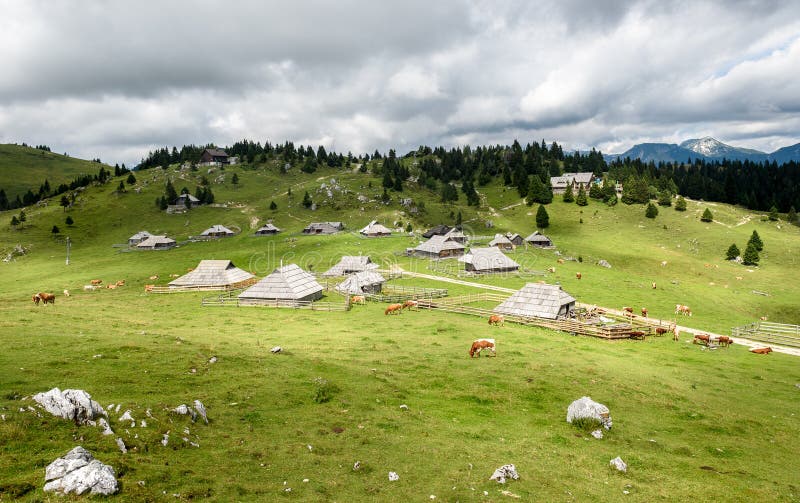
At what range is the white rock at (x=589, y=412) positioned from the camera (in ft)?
62.5

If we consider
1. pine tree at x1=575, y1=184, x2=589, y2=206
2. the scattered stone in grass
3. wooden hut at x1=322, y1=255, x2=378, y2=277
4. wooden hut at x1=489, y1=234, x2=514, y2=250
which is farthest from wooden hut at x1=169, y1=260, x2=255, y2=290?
pine tree at x1=575, y1=184, x2=589, y2=206

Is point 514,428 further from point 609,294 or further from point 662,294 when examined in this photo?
point 662,294

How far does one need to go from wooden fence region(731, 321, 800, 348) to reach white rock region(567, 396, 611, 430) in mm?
32403

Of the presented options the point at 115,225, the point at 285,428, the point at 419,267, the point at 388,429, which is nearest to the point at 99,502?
the point at 285,428

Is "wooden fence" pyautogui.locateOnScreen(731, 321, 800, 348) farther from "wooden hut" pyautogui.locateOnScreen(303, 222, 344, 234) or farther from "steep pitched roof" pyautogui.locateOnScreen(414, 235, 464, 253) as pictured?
"wooden hut" pyautogui.locateOnScreen(303, 222, 344, 234)

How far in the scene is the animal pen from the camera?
3925 cm

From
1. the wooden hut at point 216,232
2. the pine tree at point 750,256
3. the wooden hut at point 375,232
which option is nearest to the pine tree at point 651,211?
the pine tree at point 750,256

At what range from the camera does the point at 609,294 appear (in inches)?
2399

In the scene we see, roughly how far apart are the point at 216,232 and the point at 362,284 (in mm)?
75293

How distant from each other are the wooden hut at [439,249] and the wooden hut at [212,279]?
39.4 meters

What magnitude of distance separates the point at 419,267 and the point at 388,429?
204 feet

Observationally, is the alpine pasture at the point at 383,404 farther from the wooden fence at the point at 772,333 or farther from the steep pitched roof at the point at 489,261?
the steep pitched roof at the point at 489,261

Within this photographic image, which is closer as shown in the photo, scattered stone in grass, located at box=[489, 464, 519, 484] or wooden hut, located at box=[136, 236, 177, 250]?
scattered stone in grass, located at box=[489, 464, 519, 484]

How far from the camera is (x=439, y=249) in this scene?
88562 millimetres
